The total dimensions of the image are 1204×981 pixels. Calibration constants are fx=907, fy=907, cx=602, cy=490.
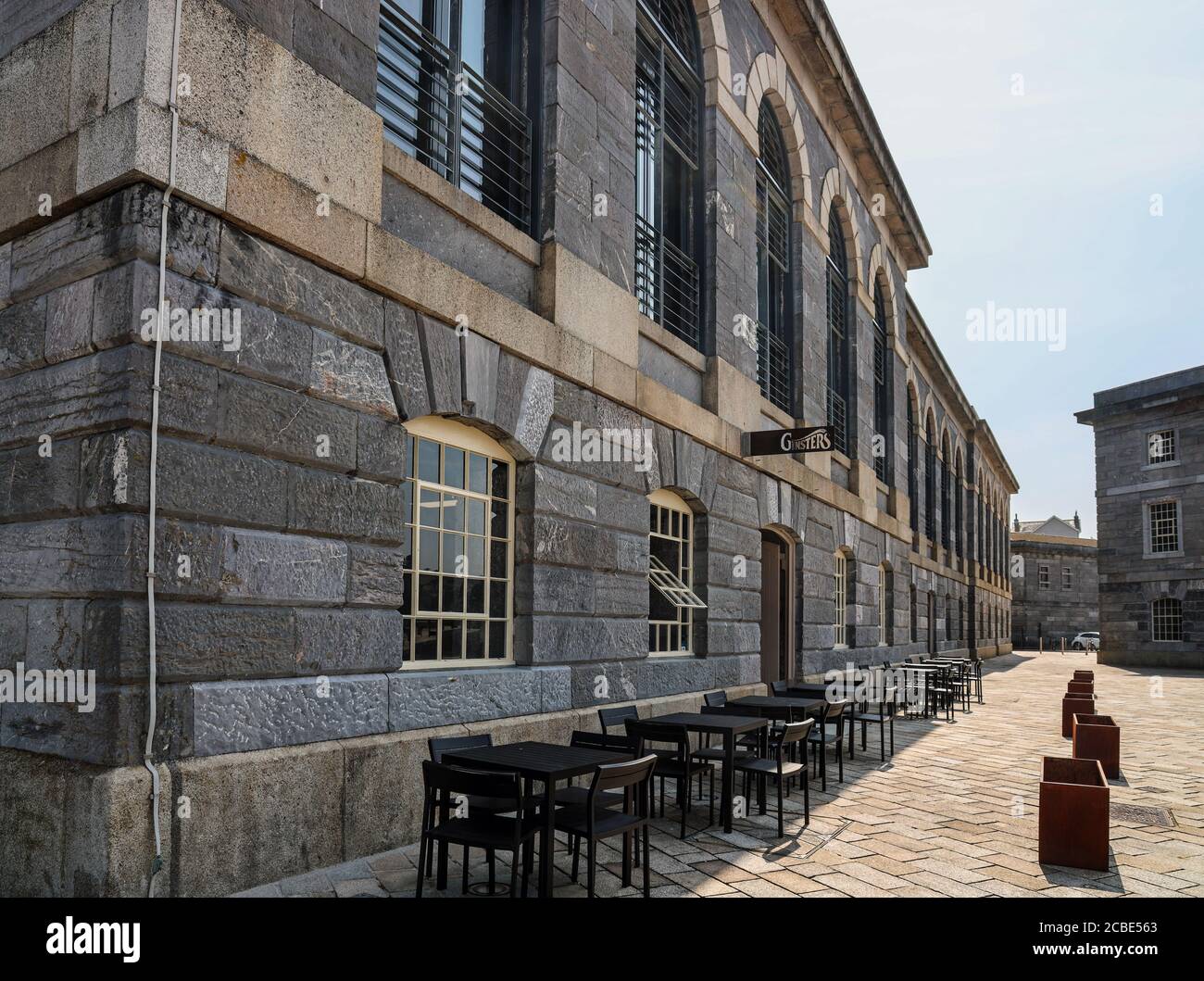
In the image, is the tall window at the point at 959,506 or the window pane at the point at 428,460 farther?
the tall window at the point at 959,506

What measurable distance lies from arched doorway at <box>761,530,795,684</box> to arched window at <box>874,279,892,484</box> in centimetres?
766

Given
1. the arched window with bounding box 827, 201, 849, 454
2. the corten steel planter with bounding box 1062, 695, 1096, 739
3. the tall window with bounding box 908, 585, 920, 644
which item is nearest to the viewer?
the corten steel planter with bounding box 1062, 695, 1096, 739

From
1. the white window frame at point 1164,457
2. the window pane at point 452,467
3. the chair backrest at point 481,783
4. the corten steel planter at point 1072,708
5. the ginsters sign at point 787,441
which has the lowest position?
the corten steel planter at point 1072,708

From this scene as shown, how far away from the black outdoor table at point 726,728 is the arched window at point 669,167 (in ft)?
15.0

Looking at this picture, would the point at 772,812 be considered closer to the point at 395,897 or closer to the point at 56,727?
the point at 395,897

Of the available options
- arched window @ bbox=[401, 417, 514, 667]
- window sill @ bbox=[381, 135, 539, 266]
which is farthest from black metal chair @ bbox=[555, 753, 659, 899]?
window sill @ bbox=[381, 135, 539, 266]

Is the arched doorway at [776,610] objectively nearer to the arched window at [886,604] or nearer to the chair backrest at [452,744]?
the arched window at [886,604]

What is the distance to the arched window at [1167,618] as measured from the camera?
30.8 metres

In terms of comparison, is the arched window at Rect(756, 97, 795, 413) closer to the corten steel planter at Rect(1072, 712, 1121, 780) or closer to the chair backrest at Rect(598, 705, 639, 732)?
the corten steel planter at Rect(1072, 712, 1121, 780)

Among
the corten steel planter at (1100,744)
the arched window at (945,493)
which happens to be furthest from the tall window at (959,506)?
the corten steel planter at (1100,744)

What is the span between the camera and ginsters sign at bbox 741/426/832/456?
35.0ft

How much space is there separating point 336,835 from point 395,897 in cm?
69

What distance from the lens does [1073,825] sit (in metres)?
5.57
